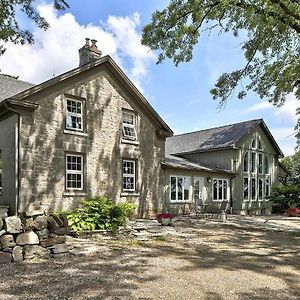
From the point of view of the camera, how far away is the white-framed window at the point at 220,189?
76.9 ft

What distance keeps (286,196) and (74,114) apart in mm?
17916

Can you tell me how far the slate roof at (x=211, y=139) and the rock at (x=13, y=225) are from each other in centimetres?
1851

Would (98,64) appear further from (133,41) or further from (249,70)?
(249,70)

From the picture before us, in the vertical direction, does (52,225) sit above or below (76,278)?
above

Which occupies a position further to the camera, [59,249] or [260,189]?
[260,189]

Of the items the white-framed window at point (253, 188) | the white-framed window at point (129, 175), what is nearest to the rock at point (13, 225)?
the white-framed window at point (129, 175)

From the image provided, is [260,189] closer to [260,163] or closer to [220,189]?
[260,163]

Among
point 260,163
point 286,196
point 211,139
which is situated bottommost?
point 286,196

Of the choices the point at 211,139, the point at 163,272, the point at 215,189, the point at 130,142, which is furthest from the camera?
the point at 211,139

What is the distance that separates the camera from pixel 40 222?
28.1ft

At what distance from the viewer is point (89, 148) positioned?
15656 mm

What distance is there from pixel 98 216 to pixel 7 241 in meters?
4.93

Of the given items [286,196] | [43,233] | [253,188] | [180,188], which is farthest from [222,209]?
[43,233]

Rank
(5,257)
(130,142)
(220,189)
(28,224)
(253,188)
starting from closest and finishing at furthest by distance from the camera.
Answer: (5,257), (28,224), (130,142), (220,189), (253,188)
